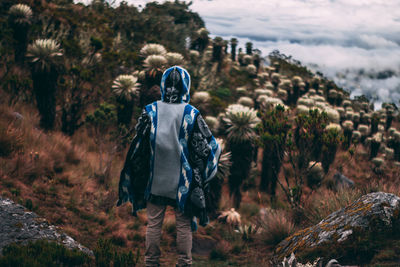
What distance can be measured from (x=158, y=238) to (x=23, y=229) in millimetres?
1741

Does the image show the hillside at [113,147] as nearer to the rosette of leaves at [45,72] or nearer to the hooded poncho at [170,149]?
the rosette of leaves at [45,72]

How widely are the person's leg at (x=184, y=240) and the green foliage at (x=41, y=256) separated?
110 centimetres

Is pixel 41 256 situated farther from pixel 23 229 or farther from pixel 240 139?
pixel 240 139

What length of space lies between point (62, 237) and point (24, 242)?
513 mm

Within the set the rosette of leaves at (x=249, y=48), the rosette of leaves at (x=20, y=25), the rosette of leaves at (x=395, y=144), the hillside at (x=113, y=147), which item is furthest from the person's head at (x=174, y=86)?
the rosette of leaves at (x=249, y=48)

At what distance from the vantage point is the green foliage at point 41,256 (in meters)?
2.96

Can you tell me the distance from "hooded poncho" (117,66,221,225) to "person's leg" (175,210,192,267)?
0.47ft

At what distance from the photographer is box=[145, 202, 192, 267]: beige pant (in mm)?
3338

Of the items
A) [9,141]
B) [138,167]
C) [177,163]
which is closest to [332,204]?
[177,163]

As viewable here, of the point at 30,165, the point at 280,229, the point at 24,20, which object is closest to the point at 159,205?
the point at 280,229

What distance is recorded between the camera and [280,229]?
620cm

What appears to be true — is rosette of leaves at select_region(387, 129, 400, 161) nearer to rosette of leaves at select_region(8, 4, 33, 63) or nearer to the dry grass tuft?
the dry grass tuft

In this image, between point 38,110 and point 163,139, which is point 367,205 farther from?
point 38,110

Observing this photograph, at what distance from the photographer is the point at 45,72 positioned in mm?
8891
